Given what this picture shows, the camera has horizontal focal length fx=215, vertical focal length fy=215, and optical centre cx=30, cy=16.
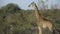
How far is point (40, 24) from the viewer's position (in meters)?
9.07

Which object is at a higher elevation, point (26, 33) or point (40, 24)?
point (40, 24)

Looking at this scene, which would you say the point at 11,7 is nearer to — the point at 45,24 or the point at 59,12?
the point at 59,12

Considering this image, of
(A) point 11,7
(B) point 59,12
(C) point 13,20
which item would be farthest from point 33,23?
(A) point 11,7

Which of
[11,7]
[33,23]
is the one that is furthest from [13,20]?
[11,7]

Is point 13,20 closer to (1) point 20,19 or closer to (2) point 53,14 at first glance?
(1) point 20,19

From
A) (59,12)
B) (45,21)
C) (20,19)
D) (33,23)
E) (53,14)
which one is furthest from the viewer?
(59,12)

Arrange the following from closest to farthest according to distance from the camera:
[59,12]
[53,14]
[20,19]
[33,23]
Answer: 1. [33,23]
2. [20,19]
3. [53,14]
4. [59,12]

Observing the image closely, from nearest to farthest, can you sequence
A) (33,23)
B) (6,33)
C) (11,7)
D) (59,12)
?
(6,33) → (33,23) → (59,12) → (11,7)

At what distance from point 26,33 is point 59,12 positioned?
11708 millimetres

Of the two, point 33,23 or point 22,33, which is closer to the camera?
point 22,33

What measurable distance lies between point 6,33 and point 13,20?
5752 mm

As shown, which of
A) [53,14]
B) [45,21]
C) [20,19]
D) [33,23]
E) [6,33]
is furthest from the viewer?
[53,14]

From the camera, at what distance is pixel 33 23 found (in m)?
14.5

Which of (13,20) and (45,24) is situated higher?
(45,24)
